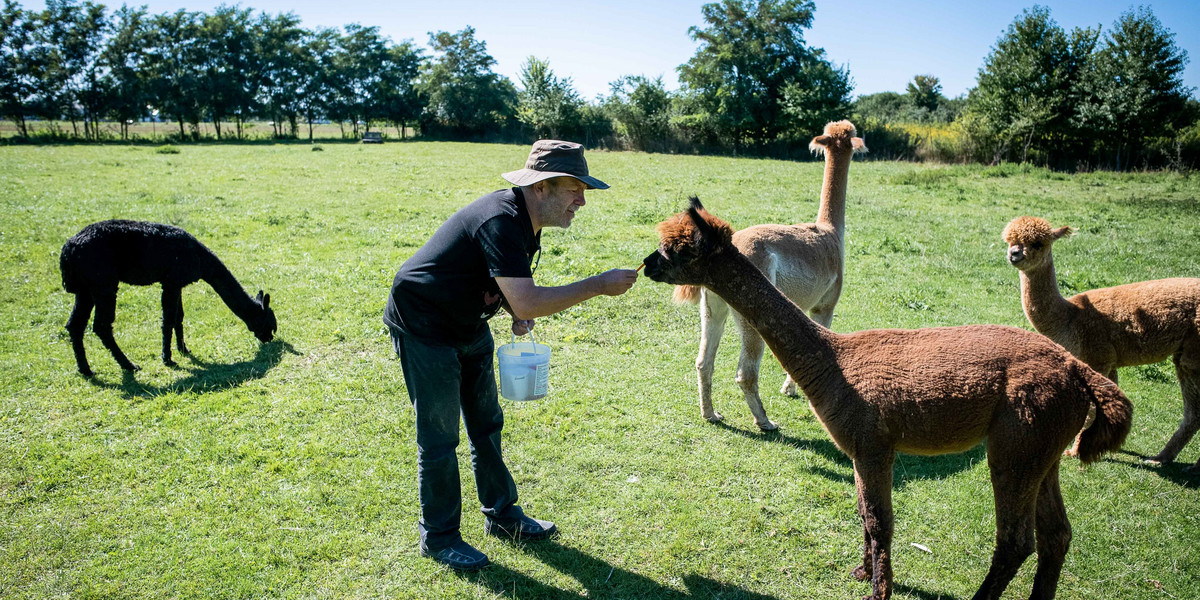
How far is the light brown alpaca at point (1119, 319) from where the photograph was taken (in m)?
4.93

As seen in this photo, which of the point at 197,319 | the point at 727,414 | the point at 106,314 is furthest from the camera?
the point at 197,319

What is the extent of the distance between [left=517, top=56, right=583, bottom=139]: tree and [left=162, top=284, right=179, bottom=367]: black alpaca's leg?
40.0 meters

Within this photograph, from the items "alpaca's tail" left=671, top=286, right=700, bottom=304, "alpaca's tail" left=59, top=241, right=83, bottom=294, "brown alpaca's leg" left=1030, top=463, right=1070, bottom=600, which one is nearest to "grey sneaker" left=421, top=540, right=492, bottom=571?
"alpaca's tail" left=671, top=286, right=700, bottom=304

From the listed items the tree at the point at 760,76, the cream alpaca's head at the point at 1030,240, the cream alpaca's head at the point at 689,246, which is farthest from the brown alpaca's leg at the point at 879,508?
the tree at the point at 760,76

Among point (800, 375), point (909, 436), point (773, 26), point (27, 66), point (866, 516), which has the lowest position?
point (866, 516)

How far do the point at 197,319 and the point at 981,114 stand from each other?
3432 cm

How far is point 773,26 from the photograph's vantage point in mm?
40750

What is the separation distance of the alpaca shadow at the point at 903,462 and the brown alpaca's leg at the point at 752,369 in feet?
0.50

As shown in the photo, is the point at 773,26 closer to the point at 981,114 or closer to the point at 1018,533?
the point at 981,114

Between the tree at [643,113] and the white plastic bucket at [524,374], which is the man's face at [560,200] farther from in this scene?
the tree at [643,113]

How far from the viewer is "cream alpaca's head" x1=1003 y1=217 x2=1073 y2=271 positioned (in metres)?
5.09

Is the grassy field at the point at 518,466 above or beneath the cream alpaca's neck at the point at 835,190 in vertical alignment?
beneath

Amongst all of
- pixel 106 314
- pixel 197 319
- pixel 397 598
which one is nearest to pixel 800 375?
pixel 397 598

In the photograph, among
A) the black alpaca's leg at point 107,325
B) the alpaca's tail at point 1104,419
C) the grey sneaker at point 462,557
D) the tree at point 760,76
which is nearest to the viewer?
the alpaca's tail at point 1104,419
